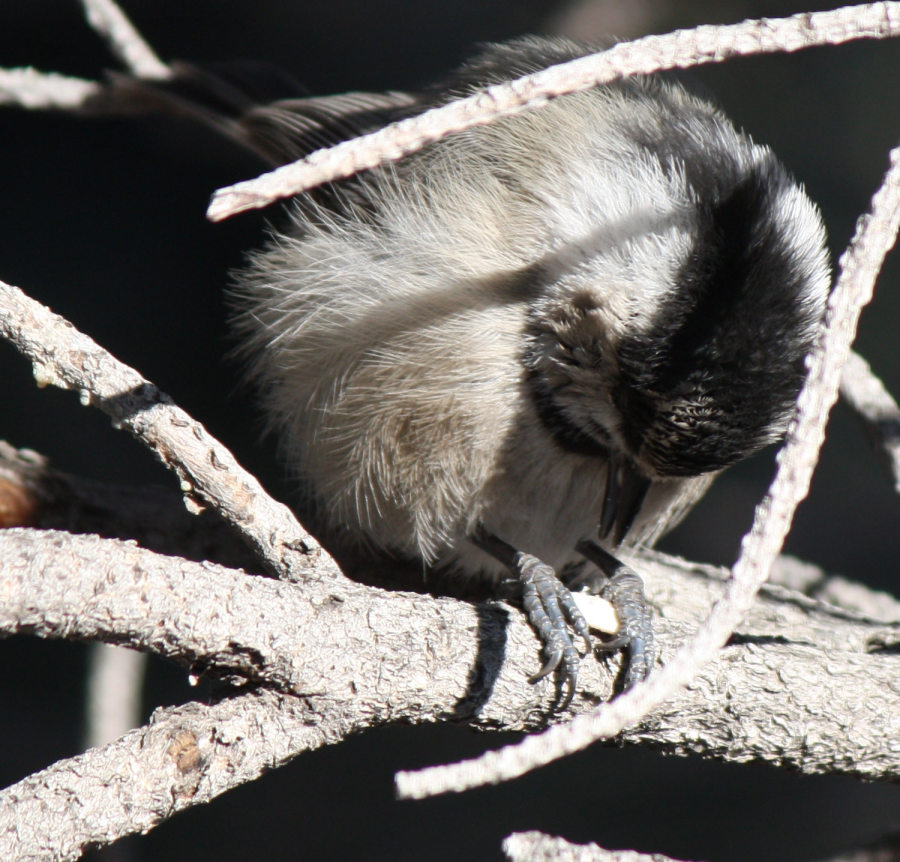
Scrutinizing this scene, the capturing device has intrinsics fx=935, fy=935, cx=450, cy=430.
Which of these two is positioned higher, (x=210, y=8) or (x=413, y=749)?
(x=210, y=8)

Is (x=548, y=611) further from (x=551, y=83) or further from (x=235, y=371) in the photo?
(x=235, y=371)

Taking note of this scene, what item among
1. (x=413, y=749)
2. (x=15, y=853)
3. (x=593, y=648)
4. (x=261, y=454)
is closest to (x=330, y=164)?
(x=15, y=853)

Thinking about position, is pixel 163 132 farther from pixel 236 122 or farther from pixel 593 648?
pixel 593 648

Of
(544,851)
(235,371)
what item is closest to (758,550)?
(544,851)

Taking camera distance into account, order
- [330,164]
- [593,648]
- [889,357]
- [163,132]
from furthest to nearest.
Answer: [889,357] < [163,132] < [593,648] < [330,164]

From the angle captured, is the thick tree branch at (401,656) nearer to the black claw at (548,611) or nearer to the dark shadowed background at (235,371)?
the black claw at (548,611)

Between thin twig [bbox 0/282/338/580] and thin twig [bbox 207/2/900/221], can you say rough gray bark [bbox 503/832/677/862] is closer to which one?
thin twig [bbox 0/282/338/580]

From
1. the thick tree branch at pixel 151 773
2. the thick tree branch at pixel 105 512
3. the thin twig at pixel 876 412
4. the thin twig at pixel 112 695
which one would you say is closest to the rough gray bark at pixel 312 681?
the thick tree branch at pixel 151 773
